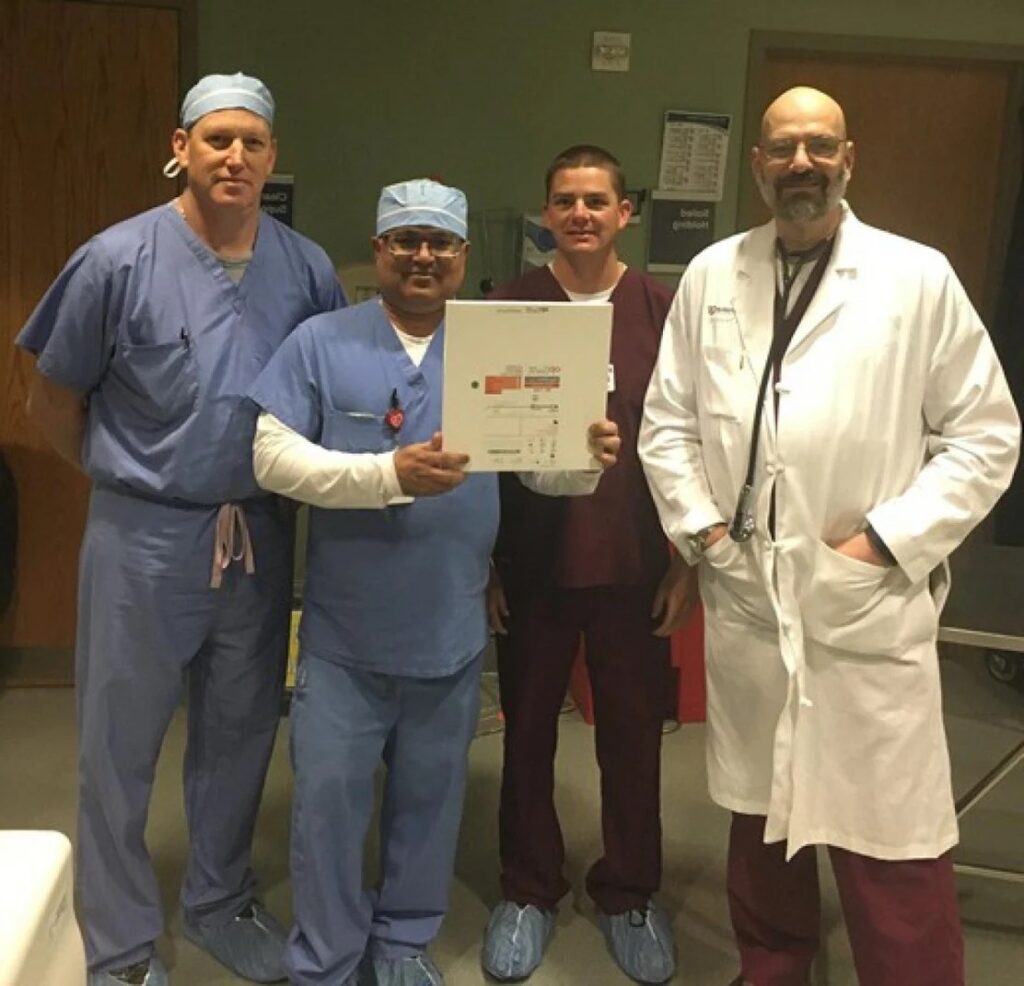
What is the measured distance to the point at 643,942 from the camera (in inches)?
83.0

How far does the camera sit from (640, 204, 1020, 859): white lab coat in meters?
1.66

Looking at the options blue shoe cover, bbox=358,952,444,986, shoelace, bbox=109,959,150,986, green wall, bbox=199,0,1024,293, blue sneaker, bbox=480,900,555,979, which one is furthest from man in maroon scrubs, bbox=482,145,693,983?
green wall, bbox=199,0,1024,293

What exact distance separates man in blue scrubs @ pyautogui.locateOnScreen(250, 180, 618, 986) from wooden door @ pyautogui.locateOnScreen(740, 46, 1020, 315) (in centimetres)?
198

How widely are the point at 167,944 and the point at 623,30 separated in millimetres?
2667

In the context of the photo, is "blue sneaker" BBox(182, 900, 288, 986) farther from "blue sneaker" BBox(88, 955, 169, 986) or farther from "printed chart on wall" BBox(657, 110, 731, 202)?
"printed chart on wall" BBox(657, 110, 731, 202)

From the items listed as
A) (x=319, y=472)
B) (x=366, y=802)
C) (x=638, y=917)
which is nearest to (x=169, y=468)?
(x=319, y=472)

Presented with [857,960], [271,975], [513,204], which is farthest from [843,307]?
[513,204]

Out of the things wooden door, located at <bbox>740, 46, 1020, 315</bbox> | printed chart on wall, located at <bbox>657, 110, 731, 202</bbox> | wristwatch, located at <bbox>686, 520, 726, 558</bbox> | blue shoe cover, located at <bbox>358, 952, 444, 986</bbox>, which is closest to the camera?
wristwatch, located at <bbox>686, 520, 726, 558</bbox>

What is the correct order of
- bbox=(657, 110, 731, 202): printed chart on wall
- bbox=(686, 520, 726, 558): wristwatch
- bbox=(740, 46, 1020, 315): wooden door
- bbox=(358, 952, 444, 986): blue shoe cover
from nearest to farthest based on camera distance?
bbox=(686, 520, 726, 558): wristwatch, bbox=(358, 952, 444, 986): blue shoe cover, bbox=(657, 110, 731, 202): printed chart on wall, bbox=(740, 46, 1020, 315): wooden door

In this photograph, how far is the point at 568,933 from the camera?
2.21 m

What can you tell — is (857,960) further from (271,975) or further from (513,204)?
(513,204)

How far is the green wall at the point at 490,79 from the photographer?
3242 millimetres

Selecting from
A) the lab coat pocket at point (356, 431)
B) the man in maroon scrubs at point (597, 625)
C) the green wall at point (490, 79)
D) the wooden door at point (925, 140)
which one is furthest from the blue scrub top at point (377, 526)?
the wooden door at point (925, 140)

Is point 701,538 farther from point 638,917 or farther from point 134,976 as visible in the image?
point 134,976
